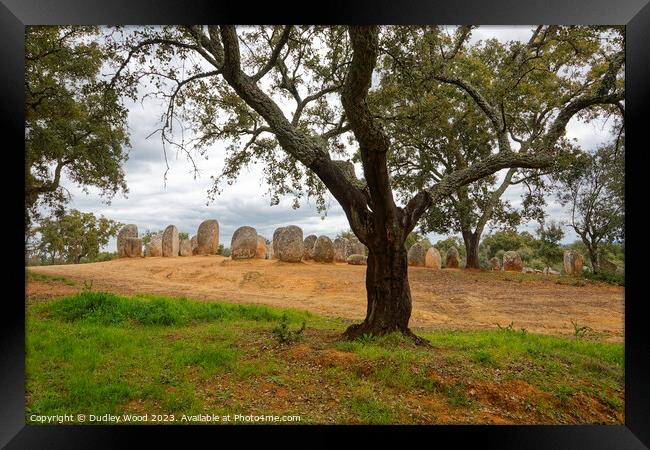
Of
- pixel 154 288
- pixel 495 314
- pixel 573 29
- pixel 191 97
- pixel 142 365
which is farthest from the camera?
pixel 154 288

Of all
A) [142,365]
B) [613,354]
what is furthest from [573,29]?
[142,365]

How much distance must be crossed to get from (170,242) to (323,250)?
6.50 metres

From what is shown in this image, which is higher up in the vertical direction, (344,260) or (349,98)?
(349,98)

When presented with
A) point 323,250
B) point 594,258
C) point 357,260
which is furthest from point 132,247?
point 594,258

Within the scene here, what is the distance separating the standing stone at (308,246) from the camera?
14406mm

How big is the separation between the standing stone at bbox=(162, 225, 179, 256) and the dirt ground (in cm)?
76

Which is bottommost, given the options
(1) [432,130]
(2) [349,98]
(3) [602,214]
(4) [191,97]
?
(3) [602,214]

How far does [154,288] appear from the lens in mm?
9469

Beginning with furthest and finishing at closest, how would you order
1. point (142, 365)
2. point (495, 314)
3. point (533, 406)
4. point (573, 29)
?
point (495, 314)
point (573, 29)
point (142, 365)
point (533, 406)

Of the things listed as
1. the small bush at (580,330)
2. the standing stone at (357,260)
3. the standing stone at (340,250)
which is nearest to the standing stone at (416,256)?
the standing stone at (357,260)

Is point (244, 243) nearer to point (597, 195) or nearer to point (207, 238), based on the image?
point (207, 238)

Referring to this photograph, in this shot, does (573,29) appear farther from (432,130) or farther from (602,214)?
(432,130)

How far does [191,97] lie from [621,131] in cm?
Result: 609

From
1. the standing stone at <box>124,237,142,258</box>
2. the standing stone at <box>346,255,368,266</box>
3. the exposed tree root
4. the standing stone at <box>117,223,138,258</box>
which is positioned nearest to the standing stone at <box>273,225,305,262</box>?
the standing stone at <box>346,255,368,266</box>
